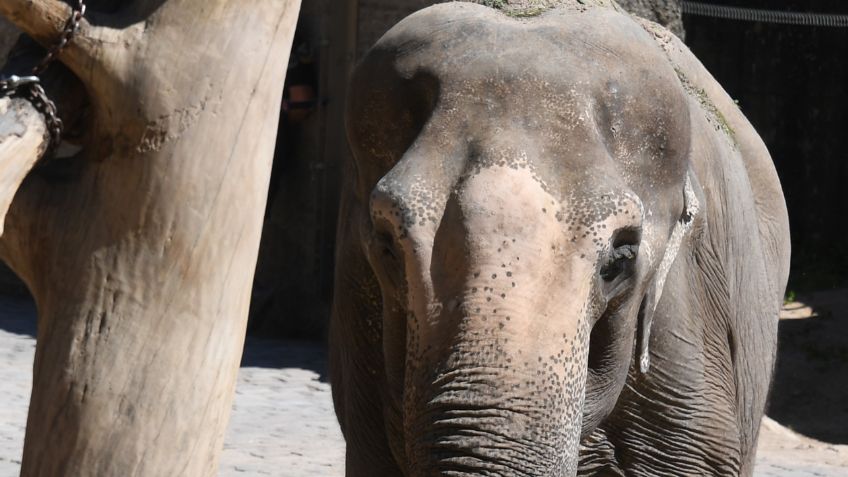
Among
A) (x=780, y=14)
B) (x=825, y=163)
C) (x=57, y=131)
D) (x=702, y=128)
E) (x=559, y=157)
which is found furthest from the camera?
(x=825, y=163)

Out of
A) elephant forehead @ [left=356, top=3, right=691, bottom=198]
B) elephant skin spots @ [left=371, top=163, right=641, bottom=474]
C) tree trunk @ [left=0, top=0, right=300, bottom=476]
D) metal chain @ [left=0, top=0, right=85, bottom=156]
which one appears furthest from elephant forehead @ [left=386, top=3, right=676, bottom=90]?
metal chain @ [left=0, top=0, right=85, bottom=156]

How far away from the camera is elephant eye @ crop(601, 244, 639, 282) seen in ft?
9.84

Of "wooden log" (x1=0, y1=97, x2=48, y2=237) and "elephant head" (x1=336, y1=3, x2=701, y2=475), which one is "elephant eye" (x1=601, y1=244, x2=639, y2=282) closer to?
"elephant head" (x1=336, y1=3, x2=701, y2=475)

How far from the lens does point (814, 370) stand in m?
9.55

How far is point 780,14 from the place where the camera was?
1248cm

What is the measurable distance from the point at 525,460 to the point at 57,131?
1.05 metres

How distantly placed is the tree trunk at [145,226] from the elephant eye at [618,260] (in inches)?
37.2

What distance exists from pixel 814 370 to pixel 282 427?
3955 mm

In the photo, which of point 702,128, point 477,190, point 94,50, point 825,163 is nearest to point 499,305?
point 477,190

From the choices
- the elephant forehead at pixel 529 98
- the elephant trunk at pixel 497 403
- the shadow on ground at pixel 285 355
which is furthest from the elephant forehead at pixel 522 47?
the shadow on ground at pixel 285 355

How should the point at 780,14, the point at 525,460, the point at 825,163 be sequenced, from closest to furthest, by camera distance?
the point at 525,460 → the point at 780,14 → the point at 825,163

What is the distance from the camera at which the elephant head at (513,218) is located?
2727 mm

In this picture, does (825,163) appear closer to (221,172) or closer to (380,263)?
(380,263)

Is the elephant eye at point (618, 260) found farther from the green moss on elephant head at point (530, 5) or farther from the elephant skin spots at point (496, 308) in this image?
the green moss on elephant head at point (530, 5)
